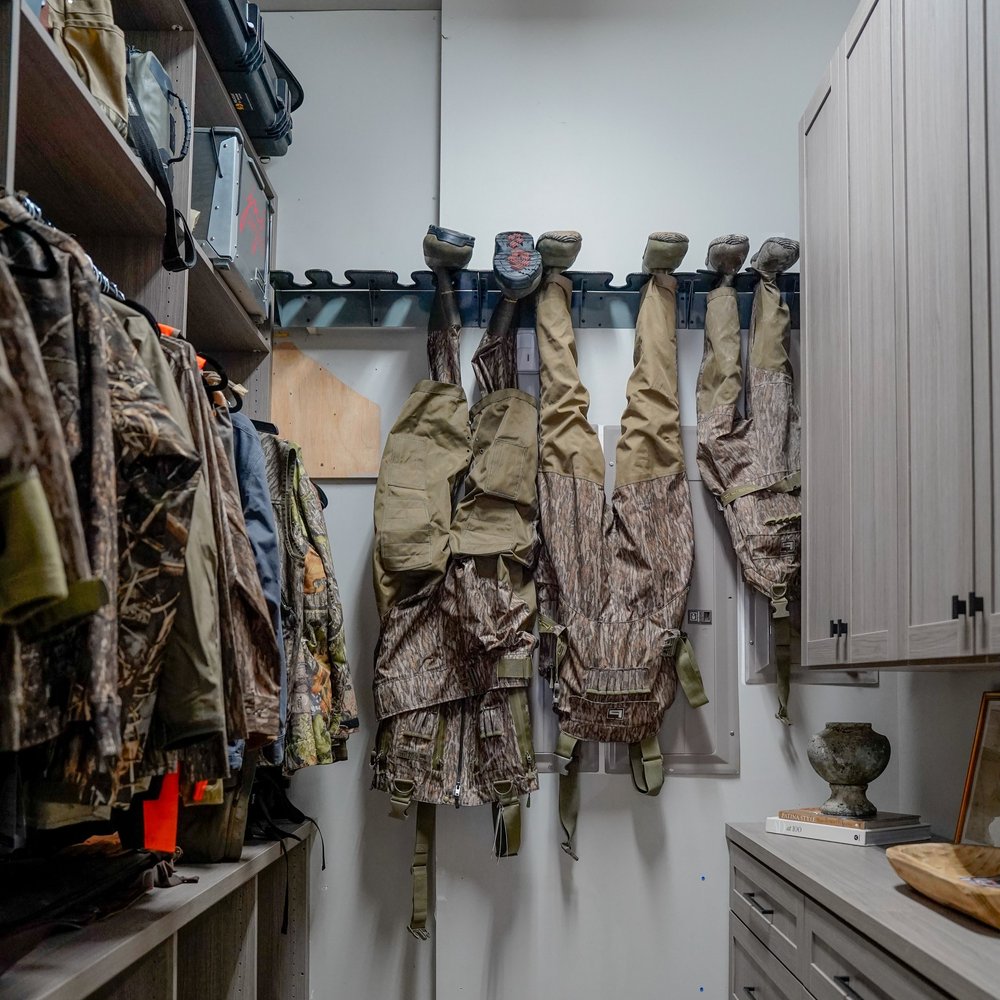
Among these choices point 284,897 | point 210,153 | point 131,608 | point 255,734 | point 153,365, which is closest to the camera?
point 131,608

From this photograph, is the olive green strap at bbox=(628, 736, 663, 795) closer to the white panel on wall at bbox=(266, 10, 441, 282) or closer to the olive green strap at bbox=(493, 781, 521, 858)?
the olive green strap at bbox=(493, 781, 521, 858)

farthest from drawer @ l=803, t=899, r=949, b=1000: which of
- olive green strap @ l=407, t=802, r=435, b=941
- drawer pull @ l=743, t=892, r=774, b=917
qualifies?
olive green strap @ l=407, t=802, r=435, b=941

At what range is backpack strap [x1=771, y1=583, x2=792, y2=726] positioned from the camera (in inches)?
110

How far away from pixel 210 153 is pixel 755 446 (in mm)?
1559

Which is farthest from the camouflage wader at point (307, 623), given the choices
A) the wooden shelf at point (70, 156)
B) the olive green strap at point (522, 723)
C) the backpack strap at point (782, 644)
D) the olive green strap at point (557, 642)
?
the backpack strap at point (782, 644)

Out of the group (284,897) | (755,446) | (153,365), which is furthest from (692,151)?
(284,897)

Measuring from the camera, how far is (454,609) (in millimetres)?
2785

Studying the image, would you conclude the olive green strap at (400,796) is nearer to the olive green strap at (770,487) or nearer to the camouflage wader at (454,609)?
the camouflage wader at (454,609)

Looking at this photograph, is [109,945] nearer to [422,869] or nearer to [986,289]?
[422,869]

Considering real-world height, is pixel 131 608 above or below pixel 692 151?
below

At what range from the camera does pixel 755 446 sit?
2.88 meters

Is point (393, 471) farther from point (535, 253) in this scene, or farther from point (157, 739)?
point (157, 739)

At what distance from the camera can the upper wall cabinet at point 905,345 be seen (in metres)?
1.65

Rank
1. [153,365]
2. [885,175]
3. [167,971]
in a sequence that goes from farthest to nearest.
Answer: [885,175] < [167,971] < [153,365]
